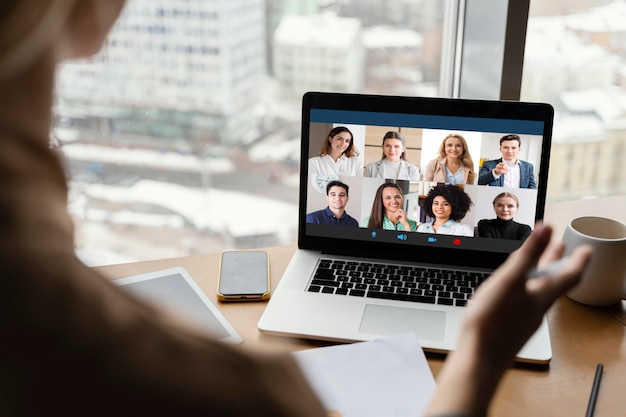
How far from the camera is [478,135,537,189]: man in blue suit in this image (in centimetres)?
111

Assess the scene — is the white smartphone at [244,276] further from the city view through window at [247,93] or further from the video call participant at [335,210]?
the city view through window at [247,93]

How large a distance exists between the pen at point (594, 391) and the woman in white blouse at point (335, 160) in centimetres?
46

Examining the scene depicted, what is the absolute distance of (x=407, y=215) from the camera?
3.78 ft

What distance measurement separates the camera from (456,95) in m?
1.70

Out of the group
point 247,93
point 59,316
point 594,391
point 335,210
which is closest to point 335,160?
point 335,210

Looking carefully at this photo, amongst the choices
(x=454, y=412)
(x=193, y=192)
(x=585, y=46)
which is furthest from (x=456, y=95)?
(x=454, y=412)

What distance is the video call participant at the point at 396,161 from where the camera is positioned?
113cm

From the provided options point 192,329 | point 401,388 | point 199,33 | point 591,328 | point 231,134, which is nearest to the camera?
point 192,329

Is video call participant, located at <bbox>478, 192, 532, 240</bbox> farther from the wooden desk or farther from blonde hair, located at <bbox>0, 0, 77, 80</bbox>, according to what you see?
blonde hair, located at <bbox>0, 0, 77, 80</bbox>

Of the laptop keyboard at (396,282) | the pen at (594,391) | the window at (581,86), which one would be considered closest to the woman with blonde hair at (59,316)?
the pen at (594,391)

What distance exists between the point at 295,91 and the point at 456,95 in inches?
15.5

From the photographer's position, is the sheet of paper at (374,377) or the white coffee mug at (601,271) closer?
the sheet of paper at (374,377)

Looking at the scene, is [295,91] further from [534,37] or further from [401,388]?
[401,388]

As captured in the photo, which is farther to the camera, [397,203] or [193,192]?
[193,192]
